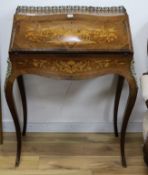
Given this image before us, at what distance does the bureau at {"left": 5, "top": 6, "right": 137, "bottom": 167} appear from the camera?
1637 mm

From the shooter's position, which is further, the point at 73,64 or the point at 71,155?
the point at 71,155

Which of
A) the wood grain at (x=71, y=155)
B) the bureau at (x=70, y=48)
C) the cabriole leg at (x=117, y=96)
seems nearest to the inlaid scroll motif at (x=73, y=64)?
the bureau at (x=70, y=48)

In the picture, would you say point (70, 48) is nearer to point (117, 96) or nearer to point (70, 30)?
point (70, 30)

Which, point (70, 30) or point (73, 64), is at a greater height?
point (70, 30)

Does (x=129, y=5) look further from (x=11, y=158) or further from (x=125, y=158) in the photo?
(x=11, y=158)

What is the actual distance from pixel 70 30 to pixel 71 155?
0.77 metres

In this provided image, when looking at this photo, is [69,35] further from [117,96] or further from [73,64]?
[117,96]

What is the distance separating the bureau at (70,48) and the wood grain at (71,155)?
1.35ft

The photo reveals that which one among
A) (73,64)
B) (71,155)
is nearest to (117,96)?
(71,155)

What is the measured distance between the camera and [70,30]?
5.58ft

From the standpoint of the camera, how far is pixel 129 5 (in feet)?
6.50

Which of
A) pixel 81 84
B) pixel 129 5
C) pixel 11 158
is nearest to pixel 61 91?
pixel 81 84

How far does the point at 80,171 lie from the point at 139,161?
0.35m

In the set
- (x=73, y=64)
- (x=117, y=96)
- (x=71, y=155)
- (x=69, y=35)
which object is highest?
(x=69, y=35)
